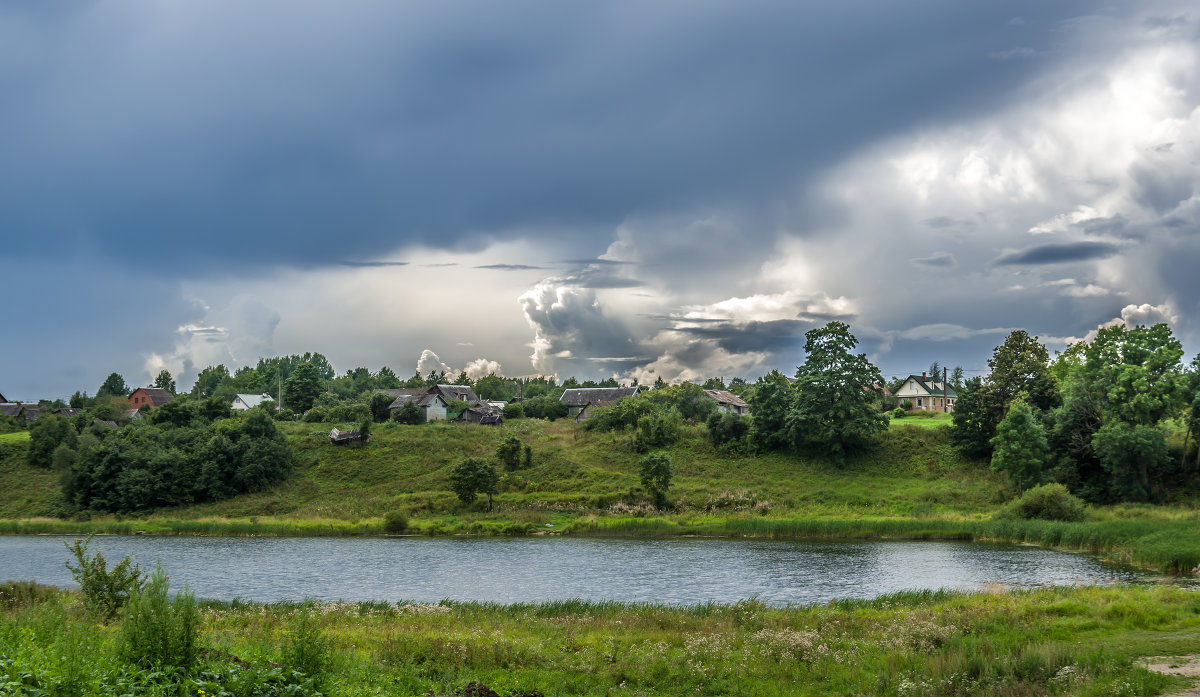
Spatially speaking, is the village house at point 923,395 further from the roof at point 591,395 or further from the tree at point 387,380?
the tree at point 387,380

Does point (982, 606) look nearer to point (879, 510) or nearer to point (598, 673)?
point (598, 673)

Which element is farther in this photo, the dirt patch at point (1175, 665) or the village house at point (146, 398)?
the village house at point (146, 398)

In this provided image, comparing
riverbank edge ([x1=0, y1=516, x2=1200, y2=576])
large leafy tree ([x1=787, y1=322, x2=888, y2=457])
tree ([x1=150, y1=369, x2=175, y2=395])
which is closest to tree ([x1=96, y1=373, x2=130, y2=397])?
tree ([x1=150, y1=369, x2=175, y2=395])

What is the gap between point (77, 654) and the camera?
1118 centimetres

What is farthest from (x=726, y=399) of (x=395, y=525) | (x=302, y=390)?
(x=395, y=525)

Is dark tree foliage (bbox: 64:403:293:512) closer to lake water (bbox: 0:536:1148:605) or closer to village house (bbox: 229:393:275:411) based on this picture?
lake water (bbox: 0:536:1148:605)

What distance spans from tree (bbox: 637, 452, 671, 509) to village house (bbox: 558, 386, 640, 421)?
48.7 metres

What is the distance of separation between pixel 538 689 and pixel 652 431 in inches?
2705

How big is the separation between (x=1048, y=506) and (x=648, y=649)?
4760 centimetres

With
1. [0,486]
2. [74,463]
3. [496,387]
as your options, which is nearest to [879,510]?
[74,463]

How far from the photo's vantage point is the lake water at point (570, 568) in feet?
116

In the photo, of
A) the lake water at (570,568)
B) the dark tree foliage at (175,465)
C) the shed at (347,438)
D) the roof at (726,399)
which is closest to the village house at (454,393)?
the shed at (347,438)

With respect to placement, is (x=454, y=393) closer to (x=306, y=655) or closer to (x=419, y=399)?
(x=419, y=399)

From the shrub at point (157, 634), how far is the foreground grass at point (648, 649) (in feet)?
0.90
